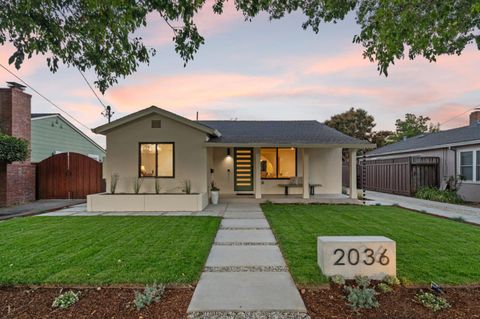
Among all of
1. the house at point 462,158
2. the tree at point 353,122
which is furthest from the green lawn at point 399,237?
the tree at point 353,122

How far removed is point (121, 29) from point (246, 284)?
3.99 metres

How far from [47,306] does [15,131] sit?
1139cm

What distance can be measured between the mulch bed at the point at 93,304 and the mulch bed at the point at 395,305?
1.51 m

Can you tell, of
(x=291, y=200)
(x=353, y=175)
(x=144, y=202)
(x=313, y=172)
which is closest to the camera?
(x=144, y=202)

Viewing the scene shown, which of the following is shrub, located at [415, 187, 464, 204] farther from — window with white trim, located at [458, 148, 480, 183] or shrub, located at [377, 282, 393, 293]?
shrub, located at [377, 282, 393, 293]

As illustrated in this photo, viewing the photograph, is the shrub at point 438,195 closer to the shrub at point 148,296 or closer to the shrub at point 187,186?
the shrub at point 187,186

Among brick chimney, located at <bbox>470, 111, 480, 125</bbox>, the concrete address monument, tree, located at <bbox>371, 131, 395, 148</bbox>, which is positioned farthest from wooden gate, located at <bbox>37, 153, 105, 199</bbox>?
tree, located at <bbox>371, 131, 395, 148</bbox>

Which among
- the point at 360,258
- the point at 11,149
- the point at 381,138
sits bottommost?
the point at 360,258

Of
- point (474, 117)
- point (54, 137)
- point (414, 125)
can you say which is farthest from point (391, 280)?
point (414, 125)

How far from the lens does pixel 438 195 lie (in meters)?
12.8

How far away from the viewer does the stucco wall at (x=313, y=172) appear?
13945 mm

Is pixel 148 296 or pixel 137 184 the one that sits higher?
pixel 137 184

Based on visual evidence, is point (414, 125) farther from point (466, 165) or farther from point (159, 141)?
point (159, 141)

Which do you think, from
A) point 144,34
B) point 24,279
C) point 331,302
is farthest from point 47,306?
point 144,34
